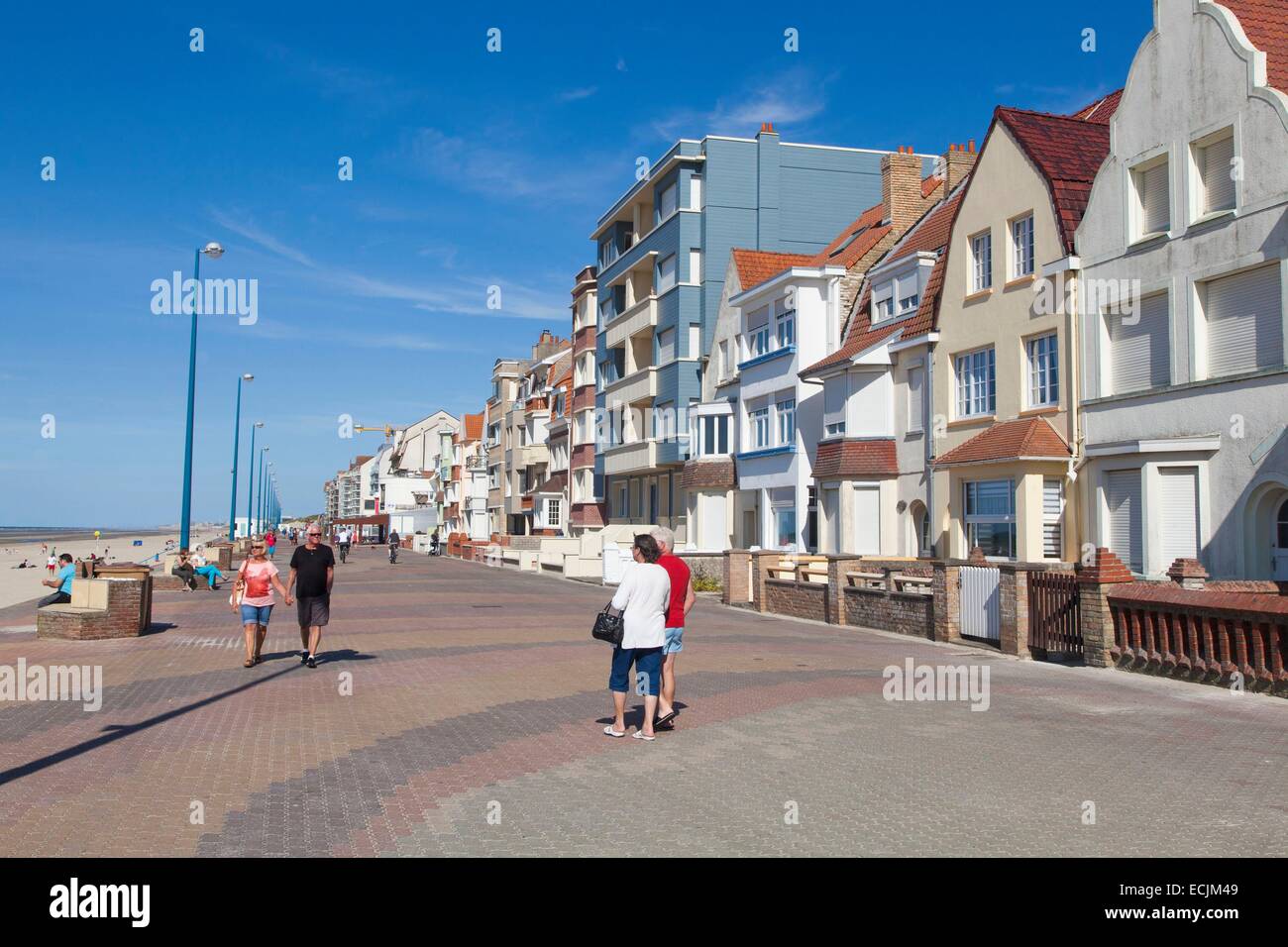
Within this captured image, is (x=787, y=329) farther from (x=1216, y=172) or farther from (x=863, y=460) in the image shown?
(x=1216, y=172)

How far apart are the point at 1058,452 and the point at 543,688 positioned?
13.7 meters

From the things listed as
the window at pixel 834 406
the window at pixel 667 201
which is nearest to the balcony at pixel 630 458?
the window at pixel 667 201

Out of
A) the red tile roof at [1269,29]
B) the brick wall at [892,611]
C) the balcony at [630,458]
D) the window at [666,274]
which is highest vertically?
the window at [666,274]

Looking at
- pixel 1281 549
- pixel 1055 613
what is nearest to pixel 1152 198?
pixel 1281 549

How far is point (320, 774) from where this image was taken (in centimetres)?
807

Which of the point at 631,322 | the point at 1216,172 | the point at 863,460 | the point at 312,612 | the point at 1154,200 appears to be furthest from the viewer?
the point at 631,322

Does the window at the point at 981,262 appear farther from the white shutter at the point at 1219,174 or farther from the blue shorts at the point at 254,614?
the blue shorts at the point at 254,614

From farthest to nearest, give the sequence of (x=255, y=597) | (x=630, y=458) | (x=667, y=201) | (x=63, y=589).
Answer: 1. (x=630, y=458)
2. (x=667, y=201)
3. (x=63, y=589)
4. (x=255, y=597)

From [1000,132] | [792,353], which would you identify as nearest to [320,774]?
[1000,132]

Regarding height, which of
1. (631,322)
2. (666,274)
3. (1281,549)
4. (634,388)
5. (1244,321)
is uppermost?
(666,274)

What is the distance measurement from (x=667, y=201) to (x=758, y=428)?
13.3m

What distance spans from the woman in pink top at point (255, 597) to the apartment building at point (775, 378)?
1961cm

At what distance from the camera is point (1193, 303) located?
63.4ft

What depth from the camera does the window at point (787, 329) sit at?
111 ft
